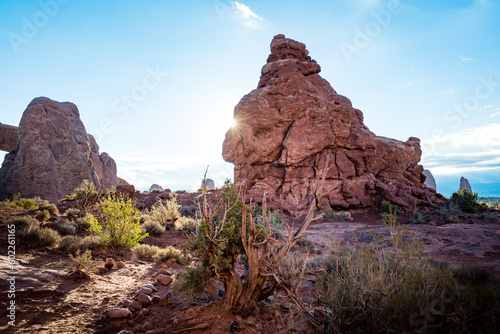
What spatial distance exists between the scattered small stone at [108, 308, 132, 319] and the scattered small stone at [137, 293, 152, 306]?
1.18ft

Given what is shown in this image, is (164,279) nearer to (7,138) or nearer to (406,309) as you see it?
(406,309)

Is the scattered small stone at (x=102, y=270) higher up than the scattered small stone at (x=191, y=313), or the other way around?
the scattered small stone at (x=191, y=313)

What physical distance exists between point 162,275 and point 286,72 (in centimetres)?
1935

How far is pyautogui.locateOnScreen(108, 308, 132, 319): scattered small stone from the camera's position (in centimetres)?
349

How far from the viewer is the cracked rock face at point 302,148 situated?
18141 mm

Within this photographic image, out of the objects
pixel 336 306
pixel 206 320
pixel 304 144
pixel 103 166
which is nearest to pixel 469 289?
pixel 336 306

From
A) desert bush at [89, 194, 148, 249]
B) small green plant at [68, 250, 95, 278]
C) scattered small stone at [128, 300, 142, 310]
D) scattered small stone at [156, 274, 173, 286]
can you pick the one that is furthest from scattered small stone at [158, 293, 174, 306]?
desert bush at [89, 194, 148, 249]

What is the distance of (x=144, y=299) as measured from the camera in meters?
3.96

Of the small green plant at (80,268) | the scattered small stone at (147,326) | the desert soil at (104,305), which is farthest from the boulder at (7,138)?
the scattered small stone at (147,326)

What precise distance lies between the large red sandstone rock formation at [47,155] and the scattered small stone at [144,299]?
867 inches

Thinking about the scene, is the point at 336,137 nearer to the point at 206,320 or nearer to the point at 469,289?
the point at 469,289

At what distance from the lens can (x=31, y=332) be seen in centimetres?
289

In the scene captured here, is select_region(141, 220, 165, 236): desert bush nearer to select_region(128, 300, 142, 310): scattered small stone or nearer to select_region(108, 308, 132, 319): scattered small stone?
select_region(128, 300, 142, 310): scattered small stone

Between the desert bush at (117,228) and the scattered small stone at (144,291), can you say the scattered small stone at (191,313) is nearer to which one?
the scattered small stone at (144,291)
